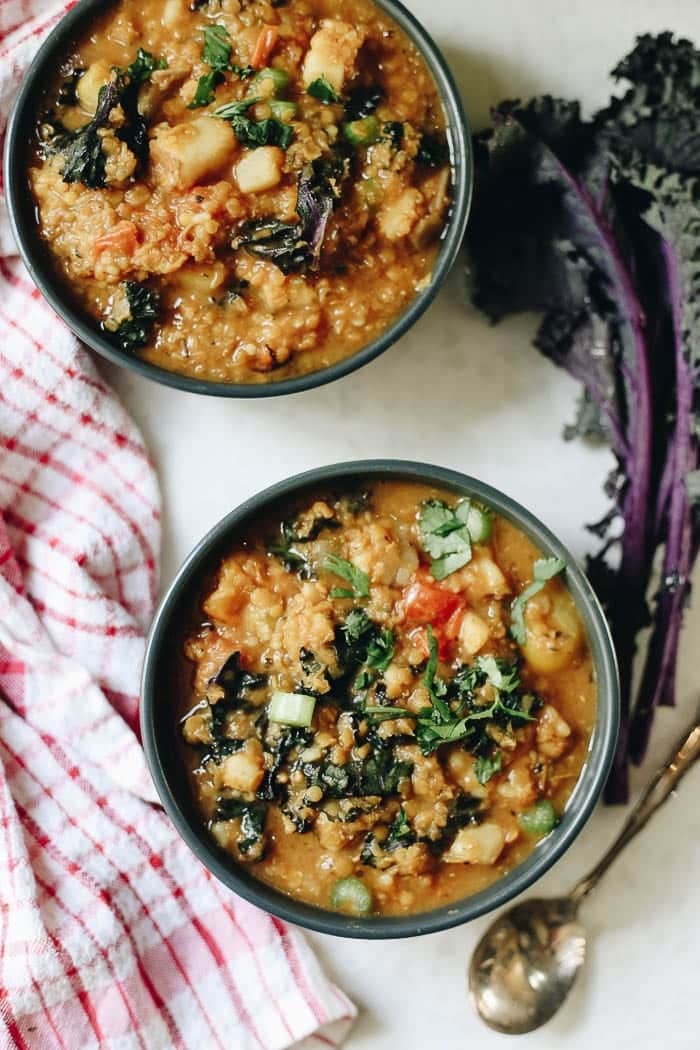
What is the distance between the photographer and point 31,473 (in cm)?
327

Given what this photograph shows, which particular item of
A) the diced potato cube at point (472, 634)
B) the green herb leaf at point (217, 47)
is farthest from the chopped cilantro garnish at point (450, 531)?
the green herb leaf at point (217, 47)

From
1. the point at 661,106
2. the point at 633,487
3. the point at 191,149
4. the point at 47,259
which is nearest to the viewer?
the point at 191,149

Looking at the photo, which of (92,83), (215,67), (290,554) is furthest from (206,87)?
(290,554)

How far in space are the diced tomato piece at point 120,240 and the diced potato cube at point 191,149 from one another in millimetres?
147

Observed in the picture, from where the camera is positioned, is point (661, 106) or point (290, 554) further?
point (661, 106)

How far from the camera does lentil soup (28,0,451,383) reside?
2.86 metres

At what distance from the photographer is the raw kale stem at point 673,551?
317cm

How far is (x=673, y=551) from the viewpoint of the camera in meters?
3.21

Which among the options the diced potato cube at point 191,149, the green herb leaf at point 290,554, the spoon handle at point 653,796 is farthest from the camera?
the spoon handle at point 653,796

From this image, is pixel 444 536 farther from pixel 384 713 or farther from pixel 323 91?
pixel 323 91

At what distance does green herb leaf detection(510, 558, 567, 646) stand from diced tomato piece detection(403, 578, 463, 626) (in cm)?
14

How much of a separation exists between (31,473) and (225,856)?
3.89ft

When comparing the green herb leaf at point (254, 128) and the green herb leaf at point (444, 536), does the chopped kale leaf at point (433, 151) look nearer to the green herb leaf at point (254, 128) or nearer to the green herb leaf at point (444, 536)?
the green herb leaf at point (254, 128)

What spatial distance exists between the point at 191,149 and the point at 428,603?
4.08 ft
